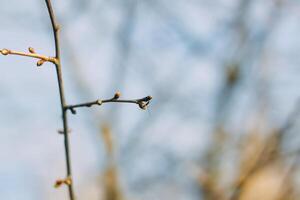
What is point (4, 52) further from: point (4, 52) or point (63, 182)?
point (63, 182)

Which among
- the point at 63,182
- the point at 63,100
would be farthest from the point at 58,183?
the point at 63,100

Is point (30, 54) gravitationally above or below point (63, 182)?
above

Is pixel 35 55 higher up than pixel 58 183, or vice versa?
pixel 35 55

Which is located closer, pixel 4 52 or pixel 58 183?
pixel 4 52

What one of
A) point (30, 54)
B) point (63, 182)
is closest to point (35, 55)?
point (30, 54)

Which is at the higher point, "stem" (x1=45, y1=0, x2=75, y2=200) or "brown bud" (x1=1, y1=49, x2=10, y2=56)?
"brown bud" (x1=1, y1=49, x2=10, y2=56)

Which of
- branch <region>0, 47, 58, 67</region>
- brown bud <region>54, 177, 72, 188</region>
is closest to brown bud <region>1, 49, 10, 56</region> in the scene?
branch <region>0, 47, 58, 67</region>

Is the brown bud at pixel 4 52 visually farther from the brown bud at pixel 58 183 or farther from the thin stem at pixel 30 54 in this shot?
the brown bud at pixel 58 183

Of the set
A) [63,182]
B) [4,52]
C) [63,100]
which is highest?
[4,52]

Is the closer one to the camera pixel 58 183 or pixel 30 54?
pixel 30 54

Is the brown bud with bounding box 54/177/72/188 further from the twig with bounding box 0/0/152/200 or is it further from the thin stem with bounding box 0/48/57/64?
the thin stem with bounding box 0/48/57/64

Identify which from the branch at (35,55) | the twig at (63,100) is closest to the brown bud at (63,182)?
the twig at (63,100)

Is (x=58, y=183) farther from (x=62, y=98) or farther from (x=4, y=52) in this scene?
(x=4, y=52)
